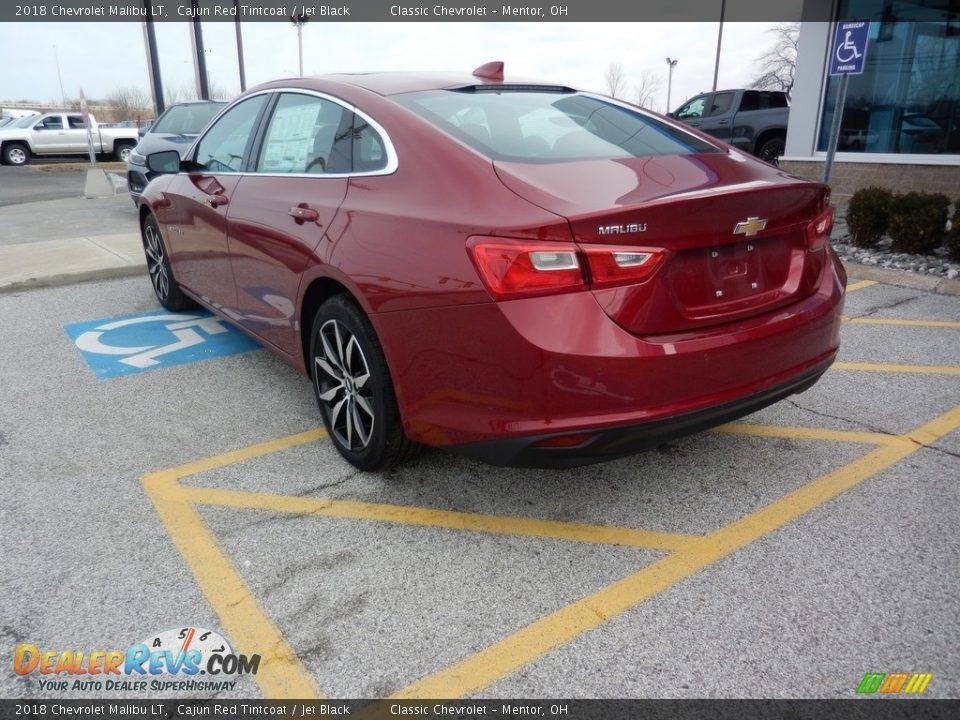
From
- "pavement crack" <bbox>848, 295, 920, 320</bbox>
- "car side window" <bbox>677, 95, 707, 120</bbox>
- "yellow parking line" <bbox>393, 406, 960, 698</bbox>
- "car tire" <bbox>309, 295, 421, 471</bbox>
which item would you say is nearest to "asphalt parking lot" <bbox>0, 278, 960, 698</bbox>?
"yellow parking line" <bbox>393, 406, 960, 698</bbox>

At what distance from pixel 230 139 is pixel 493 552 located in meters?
2.96

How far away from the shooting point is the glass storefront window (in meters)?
10.1

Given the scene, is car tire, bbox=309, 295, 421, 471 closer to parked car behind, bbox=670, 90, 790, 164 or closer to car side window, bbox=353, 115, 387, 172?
car side window, bbox=353, 115, 387, 172

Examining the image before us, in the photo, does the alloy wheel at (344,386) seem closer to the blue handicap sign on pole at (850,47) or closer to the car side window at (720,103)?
the blue handicap sign on pole at (850,47)

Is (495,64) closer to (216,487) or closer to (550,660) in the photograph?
(216,487)

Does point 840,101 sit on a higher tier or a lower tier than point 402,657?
higher

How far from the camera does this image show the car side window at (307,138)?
3061 mm

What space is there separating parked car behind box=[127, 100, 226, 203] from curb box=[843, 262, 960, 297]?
839cm

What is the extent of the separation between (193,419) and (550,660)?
2.41 meters

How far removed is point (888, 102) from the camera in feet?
35.5

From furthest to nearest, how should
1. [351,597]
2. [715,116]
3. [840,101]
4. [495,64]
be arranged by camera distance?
[715,116]
[840,101]
[495,64]
[351,597]

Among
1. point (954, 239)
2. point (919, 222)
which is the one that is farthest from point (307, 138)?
point (919, 222)

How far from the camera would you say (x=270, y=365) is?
4402 millimetres

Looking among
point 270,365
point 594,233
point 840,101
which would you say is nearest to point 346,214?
point 594,233
